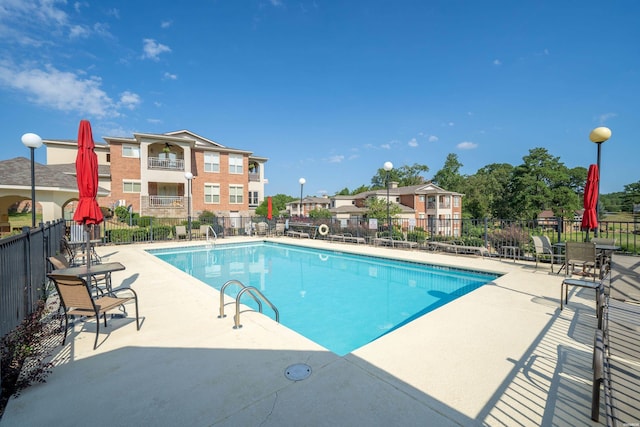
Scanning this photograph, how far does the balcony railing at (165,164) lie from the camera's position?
993 inches

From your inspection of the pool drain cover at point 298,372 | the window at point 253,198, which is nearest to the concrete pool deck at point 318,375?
the pool drain cover at point 298,372

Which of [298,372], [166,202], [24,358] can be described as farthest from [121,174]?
[298,372]

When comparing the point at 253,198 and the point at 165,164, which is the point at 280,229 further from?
the point at 165,164

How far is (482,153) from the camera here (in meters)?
62.3

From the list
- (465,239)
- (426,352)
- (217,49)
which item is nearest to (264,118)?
(217,49)

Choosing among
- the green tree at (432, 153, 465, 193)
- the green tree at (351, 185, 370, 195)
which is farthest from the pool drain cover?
the green tree at (351, 185, 370, 195)

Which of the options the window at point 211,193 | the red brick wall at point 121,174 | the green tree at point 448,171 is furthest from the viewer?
the green tree at point 448,171

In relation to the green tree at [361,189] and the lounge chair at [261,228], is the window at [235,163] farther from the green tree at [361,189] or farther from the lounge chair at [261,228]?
the green tree at [361,189]

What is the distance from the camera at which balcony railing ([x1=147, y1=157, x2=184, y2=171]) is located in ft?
82.8

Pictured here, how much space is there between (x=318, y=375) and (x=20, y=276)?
5.17 meters

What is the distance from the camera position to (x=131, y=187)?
83.7 ft

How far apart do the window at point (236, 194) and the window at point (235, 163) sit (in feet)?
5.31

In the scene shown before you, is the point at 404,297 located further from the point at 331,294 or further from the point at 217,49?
the point at 217,49

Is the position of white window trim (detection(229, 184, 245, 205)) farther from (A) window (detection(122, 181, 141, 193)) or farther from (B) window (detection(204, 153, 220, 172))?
(A) window (detection(122, 181, 141, 193))
